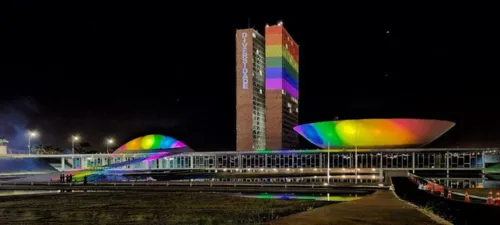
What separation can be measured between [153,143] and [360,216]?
371 ft

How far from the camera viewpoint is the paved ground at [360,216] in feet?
45.9

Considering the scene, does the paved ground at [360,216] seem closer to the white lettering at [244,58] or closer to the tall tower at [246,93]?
the tall tower at [246,93]

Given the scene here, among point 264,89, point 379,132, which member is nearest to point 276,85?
point 264,89

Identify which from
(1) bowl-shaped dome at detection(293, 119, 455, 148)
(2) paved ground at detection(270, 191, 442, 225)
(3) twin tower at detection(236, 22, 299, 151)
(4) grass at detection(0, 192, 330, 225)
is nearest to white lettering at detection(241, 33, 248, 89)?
(3) twin tower at detection(236, 22, 299, 151)

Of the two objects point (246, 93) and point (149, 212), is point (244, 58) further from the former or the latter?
point (149, 212)

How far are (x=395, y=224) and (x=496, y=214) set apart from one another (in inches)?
126

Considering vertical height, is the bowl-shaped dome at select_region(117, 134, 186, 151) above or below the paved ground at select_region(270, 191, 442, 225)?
below

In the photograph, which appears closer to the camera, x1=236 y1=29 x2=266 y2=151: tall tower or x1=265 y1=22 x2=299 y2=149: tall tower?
x1=236 y1=29 x2=266 y2=151: tall tower

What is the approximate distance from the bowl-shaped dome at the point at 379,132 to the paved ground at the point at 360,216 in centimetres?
6067

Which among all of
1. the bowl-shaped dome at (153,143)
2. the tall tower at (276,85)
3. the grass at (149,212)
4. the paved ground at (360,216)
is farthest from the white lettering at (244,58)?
the paved ground at (360,216)

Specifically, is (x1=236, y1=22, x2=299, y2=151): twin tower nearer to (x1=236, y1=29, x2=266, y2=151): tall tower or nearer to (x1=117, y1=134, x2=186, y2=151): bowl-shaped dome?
(x1=236, y1=29, x2=266, y2=151): tall tower

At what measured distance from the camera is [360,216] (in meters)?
15.4

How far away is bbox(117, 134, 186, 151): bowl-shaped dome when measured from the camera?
123 m

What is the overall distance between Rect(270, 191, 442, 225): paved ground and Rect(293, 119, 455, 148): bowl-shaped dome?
2389 inches
